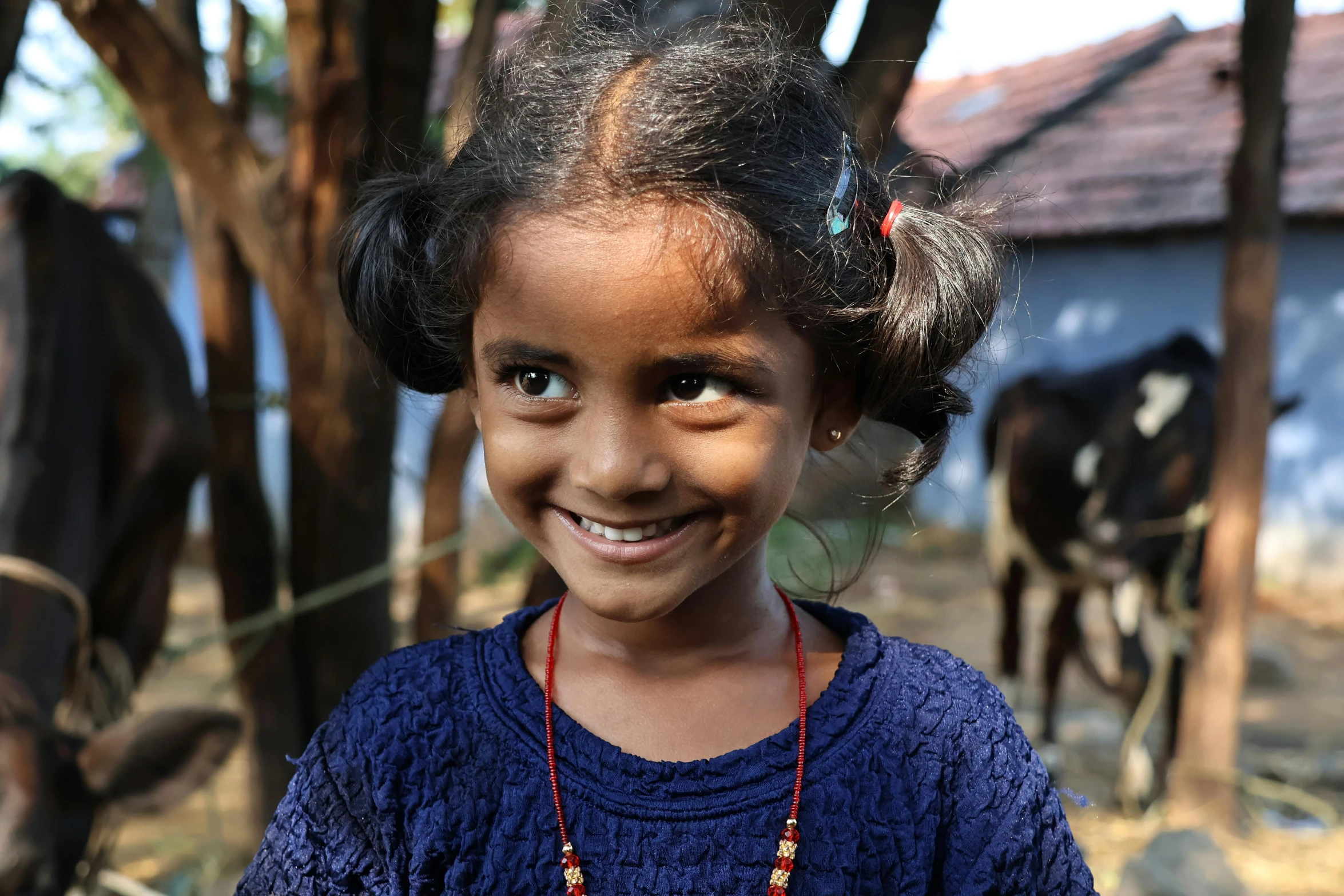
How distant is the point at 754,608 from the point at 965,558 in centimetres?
738

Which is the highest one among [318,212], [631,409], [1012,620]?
[631,409]

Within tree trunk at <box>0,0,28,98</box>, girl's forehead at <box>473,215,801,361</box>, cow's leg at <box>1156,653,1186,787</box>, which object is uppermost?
girl's forehead at <box>473,215,801,361</box>

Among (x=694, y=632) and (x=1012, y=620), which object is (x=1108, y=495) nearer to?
(x=1012, y=620)

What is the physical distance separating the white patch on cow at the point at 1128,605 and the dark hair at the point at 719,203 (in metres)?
2.93

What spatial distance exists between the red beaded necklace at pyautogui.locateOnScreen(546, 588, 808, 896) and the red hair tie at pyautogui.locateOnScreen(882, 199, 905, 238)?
1.31 feet

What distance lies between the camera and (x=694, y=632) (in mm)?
1075

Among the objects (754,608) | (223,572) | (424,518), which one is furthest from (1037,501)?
(754,608)

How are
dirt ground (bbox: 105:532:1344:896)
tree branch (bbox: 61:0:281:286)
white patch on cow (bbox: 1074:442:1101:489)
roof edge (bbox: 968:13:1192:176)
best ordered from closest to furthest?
tree branch (bbox: 61:0:281:286)
dirt ground (bbox: 105:532:1344:896)
white patch on cow (bbox: 1074:442:1101:489)
roof edge (bbox: 968:13:1192:176)

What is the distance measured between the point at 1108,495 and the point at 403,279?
125 inches

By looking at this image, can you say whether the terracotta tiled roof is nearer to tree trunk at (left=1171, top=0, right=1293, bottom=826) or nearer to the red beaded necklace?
tree trunk at (left=1171, top=0, right=1293, bottom=826)

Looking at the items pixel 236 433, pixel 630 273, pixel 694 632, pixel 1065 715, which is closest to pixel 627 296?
pixel 630 273

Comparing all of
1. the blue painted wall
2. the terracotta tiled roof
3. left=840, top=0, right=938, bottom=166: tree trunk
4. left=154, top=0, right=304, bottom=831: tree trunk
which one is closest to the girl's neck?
left=840, top=0, right=938, bottom=166: tree trunk

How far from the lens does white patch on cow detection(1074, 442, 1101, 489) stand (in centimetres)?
386

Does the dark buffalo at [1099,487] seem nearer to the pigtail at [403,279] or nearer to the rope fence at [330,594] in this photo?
the rope fence at [330,594]
